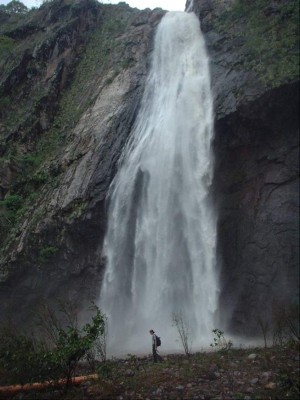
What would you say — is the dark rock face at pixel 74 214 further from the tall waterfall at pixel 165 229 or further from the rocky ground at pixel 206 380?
the rocky ground at pixel 206 380

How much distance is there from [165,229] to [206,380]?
8421 millimetres

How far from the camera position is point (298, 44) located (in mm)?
16875

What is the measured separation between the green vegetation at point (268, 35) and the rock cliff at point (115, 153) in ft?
0.21

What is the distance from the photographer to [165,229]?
56.5 feet

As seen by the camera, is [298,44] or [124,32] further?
[124,32]

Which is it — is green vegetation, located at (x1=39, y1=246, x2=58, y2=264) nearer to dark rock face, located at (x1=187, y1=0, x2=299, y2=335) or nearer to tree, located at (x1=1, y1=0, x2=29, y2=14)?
dark rock face, located at (x1=187, y1=0, x2=299, y2=335)

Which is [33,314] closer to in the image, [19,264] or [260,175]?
[19,264]

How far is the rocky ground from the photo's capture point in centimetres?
841

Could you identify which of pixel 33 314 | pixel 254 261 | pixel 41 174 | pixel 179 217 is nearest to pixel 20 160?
pixel 41 174

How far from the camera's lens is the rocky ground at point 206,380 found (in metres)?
8.41

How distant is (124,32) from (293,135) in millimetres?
19169

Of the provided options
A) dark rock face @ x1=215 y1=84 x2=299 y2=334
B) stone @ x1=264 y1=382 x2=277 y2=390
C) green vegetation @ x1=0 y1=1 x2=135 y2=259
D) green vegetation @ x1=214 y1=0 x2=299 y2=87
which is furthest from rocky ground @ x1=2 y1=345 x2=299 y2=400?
green vegetation @ x1=214 y1=0 x2=299 y2=87

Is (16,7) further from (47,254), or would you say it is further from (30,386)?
(30,386)

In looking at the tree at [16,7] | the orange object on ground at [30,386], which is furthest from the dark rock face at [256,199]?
the tree at [16,7]
